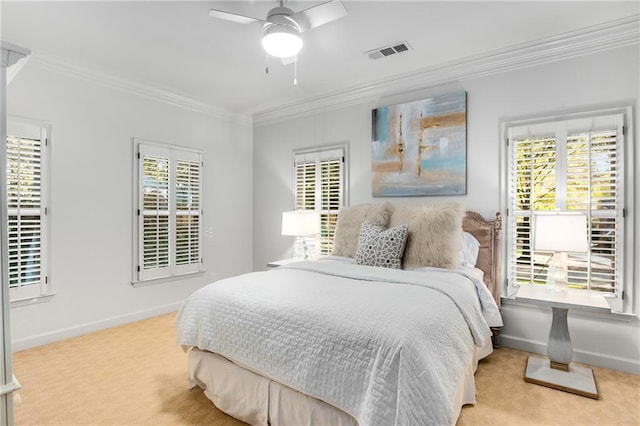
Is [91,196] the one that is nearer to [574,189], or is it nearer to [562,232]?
[562,232]

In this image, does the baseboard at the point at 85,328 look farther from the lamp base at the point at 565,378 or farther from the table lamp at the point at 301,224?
the lamp base at the point at 565,378

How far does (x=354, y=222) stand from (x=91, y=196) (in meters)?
2.70

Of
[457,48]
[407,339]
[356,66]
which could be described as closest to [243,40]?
[356,66]

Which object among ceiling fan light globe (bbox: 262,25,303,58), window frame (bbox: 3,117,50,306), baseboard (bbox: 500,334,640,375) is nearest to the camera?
ceiling fan light globe (bbox: 262,25,303,58)

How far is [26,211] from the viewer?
3.12 meters

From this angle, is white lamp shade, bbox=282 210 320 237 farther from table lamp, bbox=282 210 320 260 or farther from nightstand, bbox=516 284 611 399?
nightstand, bbox=516 284 611 399

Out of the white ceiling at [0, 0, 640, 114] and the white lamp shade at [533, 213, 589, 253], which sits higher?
the white ceiling at [0, 0, 640, 114]

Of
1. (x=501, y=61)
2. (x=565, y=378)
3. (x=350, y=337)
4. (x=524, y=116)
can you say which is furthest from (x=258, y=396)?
(x=501, y=61)

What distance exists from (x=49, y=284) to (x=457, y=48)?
4.34m

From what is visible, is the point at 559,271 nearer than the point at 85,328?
Yes

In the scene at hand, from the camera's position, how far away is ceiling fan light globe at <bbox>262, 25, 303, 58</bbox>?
2.27 metres

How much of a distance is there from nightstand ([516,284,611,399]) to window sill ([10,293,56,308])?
4096mm

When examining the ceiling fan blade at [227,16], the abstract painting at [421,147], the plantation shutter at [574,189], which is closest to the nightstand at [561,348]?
the plantation shutter at [574,189]

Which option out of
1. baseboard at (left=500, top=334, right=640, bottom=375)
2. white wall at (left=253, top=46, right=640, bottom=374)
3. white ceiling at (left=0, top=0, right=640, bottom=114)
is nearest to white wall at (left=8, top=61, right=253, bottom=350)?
white ceiling at (left=0, top=0, right=640, bottom=114)
